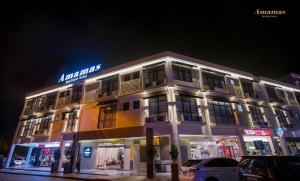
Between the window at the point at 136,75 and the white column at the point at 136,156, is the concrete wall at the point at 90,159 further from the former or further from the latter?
the window at the point at 136,75

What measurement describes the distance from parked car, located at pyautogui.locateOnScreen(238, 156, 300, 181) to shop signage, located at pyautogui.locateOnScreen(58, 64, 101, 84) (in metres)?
22.0

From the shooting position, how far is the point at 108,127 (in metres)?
21.0

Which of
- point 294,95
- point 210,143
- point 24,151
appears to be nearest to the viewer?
point 210,143

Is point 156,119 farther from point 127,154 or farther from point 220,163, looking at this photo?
point 220,163

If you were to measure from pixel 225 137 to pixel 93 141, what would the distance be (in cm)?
1647

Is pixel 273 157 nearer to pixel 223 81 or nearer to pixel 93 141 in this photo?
pixel 223 81

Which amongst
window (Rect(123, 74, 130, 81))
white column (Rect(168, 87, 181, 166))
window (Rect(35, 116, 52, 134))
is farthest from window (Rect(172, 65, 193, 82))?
window (Rect(35, 116, 52, 134))

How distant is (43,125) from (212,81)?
26699 mm

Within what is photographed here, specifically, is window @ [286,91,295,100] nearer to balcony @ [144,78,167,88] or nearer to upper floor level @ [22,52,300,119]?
upper floor level @ [22,52,300,119]

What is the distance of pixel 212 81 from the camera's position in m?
22.1

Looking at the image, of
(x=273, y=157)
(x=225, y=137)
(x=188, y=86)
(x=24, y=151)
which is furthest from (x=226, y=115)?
(x=24, y=151)

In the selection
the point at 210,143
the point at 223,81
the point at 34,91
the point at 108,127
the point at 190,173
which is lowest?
the point at 190,173

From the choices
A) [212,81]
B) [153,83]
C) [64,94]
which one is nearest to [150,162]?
[153,83]

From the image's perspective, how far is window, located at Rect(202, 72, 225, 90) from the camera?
848 inches
